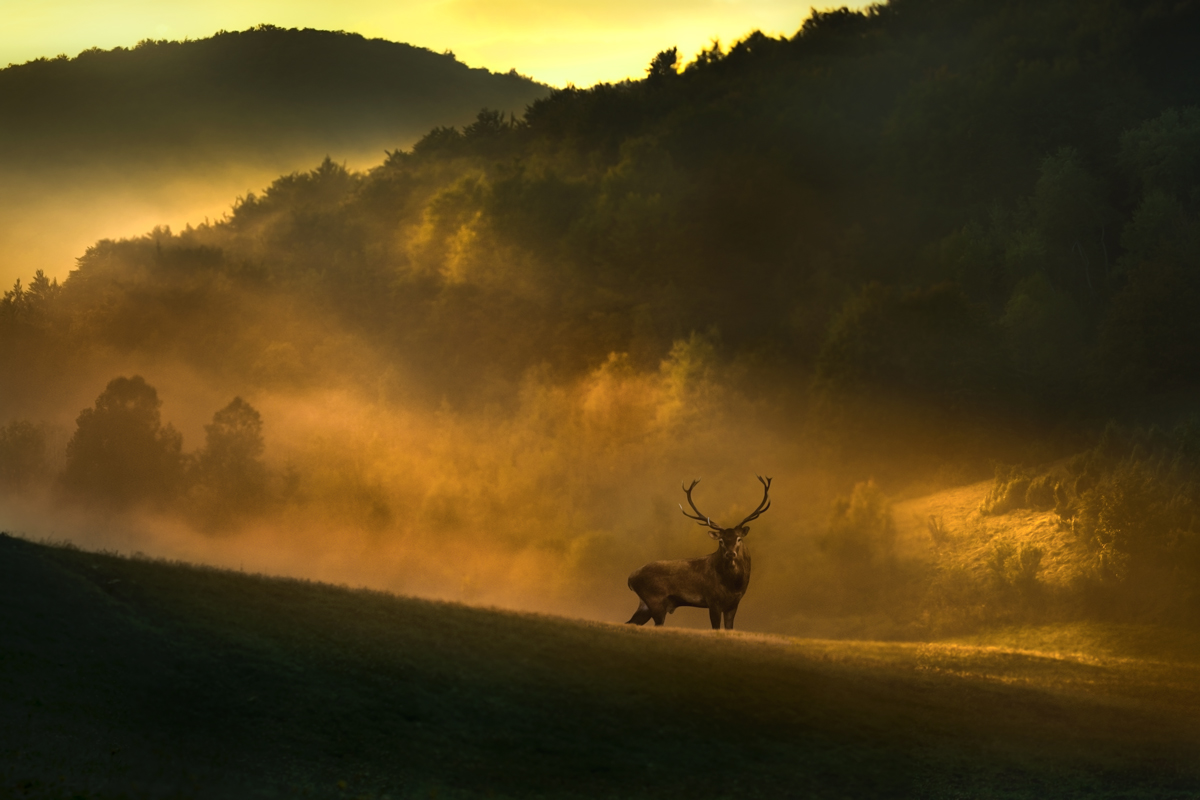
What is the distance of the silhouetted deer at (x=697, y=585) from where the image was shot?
3800cm

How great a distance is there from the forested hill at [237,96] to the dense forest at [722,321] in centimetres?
4408

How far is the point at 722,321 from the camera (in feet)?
255

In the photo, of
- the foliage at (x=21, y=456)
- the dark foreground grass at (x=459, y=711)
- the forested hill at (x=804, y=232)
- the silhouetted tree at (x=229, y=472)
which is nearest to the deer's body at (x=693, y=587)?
the dark foreground grass at (x=459, y=711)

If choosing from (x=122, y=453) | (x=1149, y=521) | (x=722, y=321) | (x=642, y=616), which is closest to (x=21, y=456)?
(x=122, y=453)

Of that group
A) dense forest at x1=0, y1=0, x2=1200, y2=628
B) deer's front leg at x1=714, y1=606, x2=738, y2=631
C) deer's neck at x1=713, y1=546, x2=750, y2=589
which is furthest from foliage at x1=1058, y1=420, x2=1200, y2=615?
deer's neck at x1=713, y1=546, x2=750, y2=589

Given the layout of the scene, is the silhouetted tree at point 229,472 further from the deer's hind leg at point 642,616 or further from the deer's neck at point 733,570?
the deer's neck at point 733,570

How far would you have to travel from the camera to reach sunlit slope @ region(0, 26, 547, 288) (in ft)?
470

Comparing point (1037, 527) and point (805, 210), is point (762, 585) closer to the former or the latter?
point (1037, 527)

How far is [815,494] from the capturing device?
62.1 meters

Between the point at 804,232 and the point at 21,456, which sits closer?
the point at 804,232

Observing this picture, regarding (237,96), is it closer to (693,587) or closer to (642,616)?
(642,616)

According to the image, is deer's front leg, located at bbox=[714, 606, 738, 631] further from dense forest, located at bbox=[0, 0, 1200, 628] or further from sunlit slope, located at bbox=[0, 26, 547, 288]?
sunlit slope, located at bbox=[0, 26, 547, 288]

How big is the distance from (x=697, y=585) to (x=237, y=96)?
144169 millimetres

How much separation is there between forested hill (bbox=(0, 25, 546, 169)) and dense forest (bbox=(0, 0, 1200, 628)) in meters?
44.1
